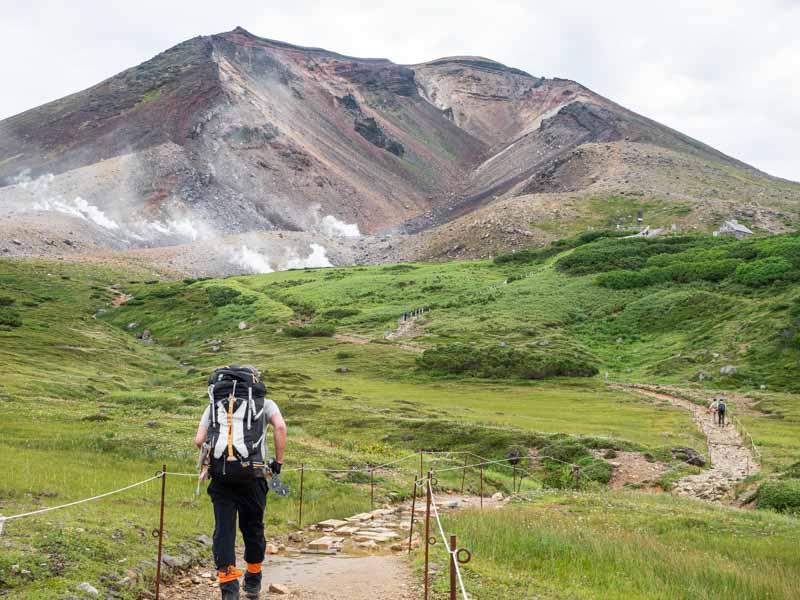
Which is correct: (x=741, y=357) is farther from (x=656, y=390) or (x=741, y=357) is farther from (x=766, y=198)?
(x=766, y=198)

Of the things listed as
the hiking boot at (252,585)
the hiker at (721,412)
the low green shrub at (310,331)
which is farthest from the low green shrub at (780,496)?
the low green shrub at (310,331)

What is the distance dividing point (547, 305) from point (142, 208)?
9798 centimetres

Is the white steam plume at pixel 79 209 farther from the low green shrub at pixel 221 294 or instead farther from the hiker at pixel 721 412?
the hiker at pixel 721 412

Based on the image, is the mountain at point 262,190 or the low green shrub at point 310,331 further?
the mountain at point 262,190

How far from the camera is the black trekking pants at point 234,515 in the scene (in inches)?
382

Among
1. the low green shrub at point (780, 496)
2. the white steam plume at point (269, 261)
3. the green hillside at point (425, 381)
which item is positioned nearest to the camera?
the green hillside at point (425, 381)

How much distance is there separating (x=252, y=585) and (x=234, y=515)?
1.06 m

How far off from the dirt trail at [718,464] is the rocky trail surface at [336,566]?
487 inches

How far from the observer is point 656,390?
172 feet

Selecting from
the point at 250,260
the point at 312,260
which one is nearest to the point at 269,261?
the point at 250,260

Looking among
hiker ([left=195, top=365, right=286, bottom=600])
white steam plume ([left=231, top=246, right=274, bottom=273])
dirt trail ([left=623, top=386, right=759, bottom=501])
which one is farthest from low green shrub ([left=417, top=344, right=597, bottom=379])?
white steam plume ([left=231, top=246, right=274, bottom=273])

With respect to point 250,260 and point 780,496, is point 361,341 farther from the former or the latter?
point 250,260

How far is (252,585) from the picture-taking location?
33.1 ft

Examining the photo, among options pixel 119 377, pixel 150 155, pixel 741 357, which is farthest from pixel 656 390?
pixel 150 155
